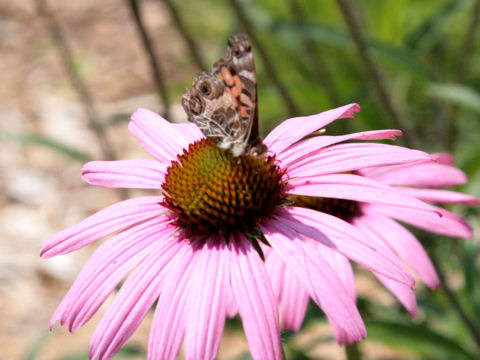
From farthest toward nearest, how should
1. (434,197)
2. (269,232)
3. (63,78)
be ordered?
(63,78) < (434,197) < (269,232)

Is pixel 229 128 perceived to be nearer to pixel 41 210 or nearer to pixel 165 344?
pixel 165 344

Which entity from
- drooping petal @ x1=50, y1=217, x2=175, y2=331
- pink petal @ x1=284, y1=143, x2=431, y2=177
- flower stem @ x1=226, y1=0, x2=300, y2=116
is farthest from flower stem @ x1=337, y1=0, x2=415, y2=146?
drooping petal @ x1=50, y1=217, x2=175, y2=331

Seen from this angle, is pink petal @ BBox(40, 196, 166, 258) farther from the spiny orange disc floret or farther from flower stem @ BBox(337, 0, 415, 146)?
flower stem @ BBox(337, 0, 415, 146)

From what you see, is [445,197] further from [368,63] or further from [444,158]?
[368,63]

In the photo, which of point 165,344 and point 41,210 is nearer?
point 165,344

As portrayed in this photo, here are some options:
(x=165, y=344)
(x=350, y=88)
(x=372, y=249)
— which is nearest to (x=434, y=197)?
(x=372, y=249)

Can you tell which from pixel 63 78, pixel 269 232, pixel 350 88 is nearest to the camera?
pixel 269 232

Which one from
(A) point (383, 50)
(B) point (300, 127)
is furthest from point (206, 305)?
(A) point (383, 50)
